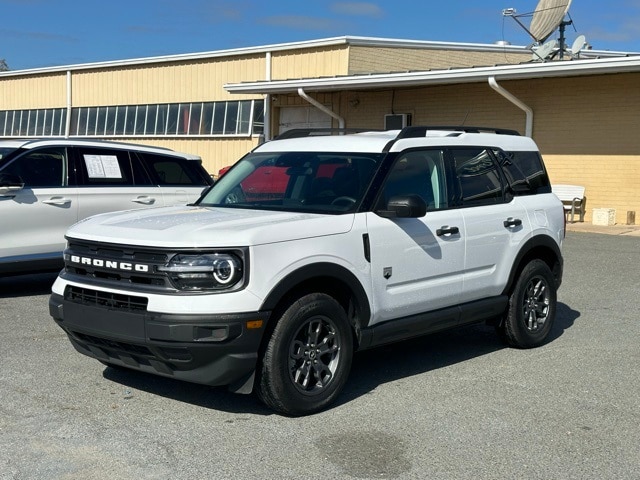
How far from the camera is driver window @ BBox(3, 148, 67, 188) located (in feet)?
30.5

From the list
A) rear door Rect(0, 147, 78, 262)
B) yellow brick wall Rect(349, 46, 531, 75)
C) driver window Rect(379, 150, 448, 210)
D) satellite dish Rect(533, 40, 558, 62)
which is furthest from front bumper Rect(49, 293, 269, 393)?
yellow brick wall Rect(349, 46, 531, 75)

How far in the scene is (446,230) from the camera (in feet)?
20.8

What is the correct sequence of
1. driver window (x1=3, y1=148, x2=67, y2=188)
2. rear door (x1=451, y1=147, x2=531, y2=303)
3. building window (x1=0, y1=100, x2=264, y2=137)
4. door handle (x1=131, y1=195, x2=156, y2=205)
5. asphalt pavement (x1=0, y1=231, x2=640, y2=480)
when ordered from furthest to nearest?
building window (x1=0, y1=100, x2=264, y2=137)
door handle (x1=131, y1=195, x2=156, y2=205)
driver window (x1=3, y1=148, x2=67, y2=188)
rear door (x1=451, y1=147, x2=531, y2=303)
asphalt pavement (x1=0, y1=231, x2=640, y2=480)

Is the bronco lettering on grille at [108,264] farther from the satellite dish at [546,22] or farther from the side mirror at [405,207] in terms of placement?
the satellite dish at [546,22]

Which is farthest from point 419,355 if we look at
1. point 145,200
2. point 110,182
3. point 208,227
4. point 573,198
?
point 573,198

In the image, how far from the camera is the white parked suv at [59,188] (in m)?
9.15

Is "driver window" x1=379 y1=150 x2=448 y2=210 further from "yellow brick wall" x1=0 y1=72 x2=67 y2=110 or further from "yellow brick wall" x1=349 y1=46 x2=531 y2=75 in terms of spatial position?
"yellow brick wall" x1=0 y1=72 x2=67 y2=110

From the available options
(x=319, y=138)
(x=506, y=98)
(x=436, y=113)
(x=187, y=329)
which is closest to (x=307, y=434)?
(x=187, y=329)

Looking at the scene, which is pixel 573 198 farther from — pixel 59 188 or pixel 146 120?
pixel 146 120

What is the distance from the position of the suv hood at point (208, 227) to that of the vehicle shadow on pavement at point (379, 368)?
47.3 inches

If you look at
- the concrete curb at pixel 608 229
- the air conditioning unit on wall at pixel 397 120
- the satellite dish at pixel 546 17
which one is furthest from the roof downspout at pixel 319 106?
the concrete curb at pixel 608 229

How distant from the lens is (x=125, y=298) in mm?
5172

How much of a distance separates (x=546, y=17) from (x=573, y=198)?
5.52 m

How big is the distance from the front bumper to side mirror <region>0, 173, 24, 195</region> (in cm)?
435
